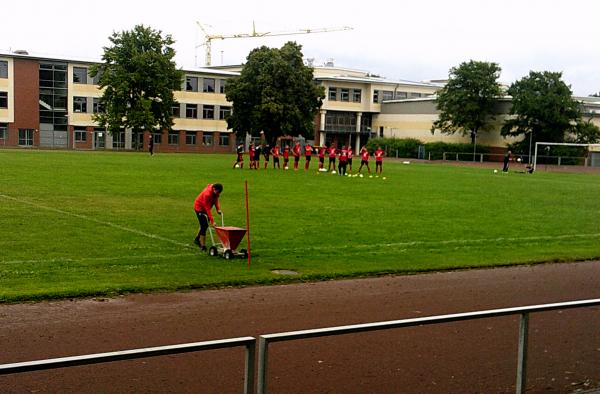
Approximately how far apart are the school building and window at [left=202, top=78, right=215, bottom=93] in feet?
0.41

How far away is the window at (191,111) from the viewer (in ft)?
301

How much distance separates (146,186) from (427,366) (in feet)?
84.1

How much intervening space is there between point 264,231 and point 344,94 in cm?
8405

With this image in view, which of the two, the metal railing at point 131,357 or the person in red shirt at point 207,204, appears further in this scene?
the person in red shirt at point 207,204

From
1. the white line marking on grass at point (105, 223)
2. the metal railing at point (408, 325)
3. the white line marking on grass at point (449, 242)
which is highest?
the metal railing at point (408, 325)

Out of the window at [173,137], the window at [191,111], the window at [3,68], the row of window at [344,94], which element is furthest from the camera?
the row of window at [344,94]

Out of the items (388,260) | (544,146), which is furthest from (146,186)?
(544,146)

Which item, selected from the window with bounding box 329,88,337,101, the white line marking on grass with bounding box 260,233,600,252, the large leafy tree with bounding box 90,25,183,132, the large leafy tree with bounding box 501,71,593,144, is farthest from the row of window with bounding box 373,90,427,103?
the white line marking on grass with bounding box 260,233,600,252

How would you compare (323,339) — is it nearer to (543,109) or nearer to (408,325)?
(408,325)

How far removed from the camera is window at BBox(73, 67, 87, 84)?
83312mm

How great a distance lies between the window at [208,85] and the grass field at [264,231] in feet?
191

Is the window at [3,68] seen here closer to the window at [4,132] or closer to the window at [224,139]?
the window at [4,132]

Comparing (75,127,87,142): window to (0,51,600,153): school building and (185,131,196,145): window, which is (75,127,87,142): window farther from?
(185,131,196,145): window

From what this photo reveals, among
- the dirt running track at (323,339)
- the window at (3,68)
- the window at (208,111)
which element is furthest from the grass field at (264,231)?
the window at (208,111)
